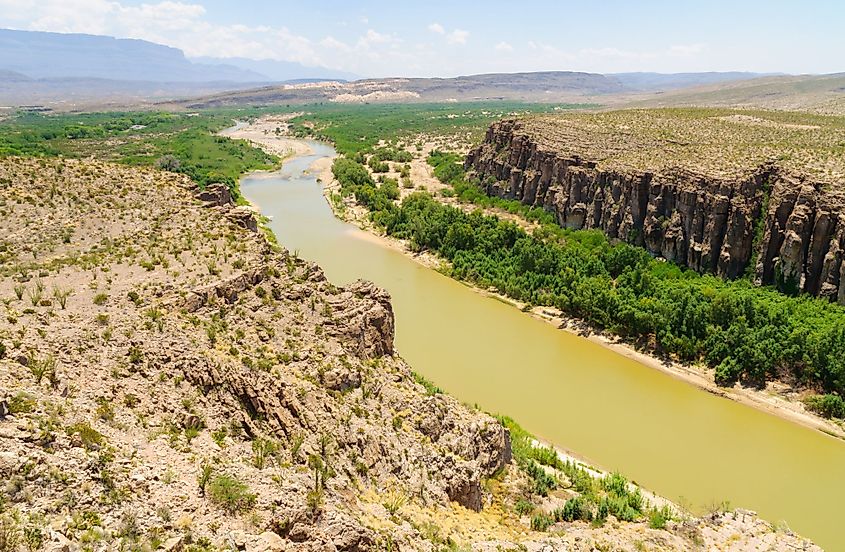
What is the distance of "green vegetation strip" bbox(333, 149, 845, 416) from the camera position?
101ft

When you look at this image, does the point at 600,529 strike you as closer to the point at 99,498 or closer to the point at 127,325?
the point at 99,498

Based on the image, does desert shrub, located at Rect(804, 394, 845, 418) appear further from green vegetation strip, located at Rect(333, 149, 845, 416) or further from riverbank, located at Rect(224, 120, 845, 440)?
riverbank, located at Rect(224, 120, 845, 440)

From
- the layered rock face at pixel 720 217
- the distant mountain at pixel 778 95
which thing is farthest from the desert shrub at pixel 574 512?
the distant mountain at pixel 778 95

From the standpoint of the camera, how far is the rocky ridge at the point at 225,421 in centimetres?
1076

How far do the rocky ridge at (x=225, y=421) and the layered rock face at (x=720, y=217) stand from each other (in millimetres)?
23230

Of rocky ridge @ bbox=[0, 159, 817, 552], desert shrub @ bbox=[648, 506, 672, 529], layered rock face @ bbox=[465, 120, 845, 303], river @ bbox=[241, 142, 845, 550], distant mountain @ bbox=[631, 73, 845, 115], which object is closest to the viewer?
rocky ridge @ bbox=[0, 159, 817, 552]

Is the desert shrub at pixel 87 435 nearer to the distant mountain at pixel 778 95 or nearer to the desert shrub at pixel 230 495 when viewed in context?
the desert shrub at pixel 230 495

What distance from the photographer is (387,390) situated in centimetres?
2000

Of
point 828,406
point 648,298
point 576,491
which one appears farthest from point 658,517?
point 648,298

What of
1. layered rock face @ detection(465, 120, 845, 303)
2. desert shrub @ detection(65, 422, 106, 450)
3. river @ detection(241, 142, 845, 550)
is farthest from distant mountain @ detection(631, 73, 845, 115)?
desert shrub @ detection(65, 422, 106, 450)

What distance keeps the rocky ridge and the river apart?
6903mm

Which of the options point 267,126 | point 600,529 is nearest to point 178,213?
point 600,529

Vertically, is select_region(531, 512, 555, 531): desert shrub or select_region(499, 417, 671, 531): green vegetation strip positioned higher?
select_region(531, 512, 555, 531): desert shrub

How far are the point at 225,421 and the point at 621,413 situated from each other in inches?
837
